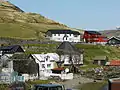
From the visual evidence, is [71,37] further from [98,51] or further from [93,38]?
[98,51]

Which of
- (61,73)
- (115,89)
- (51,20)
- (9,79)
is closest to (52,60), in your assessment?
(61,73)

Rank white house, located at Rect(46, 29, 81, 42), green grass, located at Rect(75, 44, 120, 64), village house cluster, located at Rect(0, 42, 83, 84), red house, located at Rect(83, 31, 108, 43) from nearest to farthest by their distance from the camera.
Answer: village house cluster, located at Rect(0, 42, 83, 84), green grass, located at Rect(75, 44, 120, 64), white house, located at Rect(46, 29, 81, 42), red house, located at Rect(83, 31, 108, 43)

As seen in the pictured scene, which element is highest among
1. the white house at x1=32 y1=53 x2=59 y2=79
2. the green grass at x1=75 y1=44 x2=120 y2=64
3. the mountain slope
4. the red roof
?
the mountain slope

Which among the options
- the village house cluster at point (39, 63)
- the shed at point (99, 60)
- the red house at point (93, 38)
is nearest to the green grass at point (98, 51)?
the shed at point (99, 60)

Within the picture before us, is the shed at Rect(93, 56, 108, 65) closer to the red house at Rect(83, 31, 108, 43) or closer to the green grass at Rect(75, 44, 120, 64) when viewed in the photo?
the green grass at Rect(75, 44, 120, 64)

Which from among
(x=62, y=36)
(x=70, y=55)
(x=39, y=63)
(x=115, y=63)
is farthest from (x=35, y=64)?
(x=62, y=36)

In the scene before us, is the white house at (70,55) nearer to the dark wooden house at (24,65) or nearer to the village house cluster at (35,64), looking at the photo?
the village house cluster at (35,64)

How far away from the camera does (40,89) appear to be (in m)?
15.3

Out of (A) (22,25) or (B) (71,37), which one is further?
(A) (22,25)

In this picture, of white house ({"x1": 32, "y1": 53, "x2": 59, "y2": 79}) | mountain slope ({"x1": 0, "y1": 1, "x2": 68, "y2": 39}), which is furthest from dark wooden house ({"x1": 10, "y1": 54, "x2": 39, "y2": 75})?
mountain slope ({"x1": 0, "y1": 1, "x2": 68, "y2": 39})

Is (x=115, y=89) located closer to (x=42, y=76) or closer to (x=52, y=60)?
(x=42, y=76)

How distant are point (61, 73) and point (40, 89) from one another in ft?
114

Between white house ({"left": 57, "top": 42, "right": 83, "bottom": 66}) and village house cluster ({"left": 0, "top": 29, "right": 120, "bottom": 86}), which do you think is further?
white house ({"left": 57, "top": 42, "right": 83, "bottom": 66})

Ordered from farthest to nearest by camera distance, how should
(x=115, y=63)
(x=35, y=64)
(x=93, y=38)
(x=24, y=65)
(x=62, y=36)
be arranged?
(x=93, y=38)
(x=62, y=36)
(x=115, y=63)
(x=35, y=64)
(x=24, y=65)
